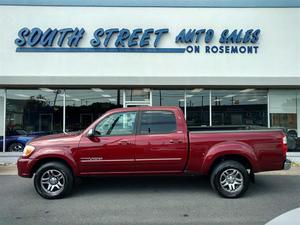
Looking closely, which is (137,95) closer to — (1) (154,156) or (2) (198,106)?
(2) (198,106)

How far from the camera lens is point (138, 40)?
13391 millimetres

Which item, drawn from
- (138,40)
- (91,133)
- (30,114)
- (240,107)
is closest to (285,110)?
(240,107)

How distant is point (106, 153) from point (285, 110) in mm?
9231

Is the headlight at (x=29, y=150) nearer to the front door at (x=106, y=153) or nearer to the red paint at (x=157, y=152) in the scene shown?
the red paint at (x=157, y=152)

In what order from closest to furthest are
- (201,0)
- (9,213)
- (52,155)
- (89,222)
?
(89,222)
(9,213)
(52,155)
(201,0)

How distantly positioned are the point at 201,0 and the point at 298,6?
3870mm

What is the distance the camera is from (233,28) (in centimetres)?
1348

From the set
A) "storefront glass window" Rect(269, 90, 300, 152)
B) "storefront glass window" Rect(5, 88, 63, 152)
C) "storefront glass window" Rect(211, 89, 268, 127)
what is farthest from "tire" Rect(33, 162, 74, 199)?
"storefront glass window" Rect(269, 90, 300, 152)

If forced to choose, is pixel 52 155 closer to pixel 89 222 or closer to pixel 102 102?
pixel 89 222

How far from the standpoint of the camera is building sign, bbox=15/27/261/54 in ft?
43.2

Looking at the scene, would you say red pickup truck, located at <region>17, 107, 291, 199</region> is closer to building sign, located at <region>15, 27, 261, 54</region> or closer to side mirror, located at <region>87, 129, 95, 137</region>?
side mirror, located at <region>87, 129, 95, 137</region>

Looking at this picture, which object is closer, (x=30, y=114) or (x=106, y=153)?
(x=106, y=153)

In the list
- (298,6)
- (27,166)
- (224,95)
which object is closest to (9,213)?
(27,166)

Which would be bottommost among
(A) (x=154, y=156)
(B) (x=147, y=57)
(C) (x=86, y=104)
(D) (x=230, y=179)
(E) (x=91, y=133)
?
(D) (x=230, y=179)
